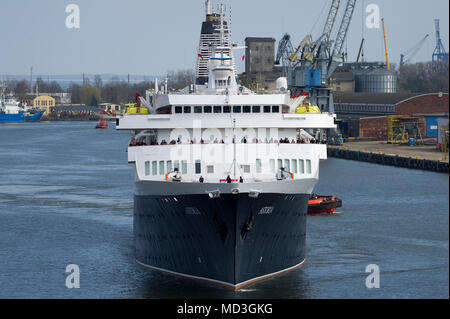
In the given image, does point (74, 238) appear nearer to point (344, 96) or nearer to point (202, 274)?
point (202, 274)

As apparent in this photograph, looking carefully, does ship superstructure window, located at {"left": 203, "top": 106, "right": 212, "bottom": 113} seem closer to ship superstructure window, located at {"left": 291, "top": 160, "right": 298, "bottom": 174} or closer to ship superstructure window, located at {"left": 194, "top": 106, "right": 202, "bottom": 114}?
ship superstructure window, located at {"left": 194, "top": 106, "right": 202, "bottom": 114}

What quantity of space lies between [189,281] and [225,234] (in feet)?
11.5

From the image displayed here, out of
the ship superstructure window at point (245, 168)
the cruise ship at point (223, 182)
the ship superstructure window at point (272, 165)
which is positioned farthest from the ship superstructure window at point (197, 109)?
the ship superstructure window at point (272, 165)

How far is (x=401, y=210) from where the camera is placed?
183 ft

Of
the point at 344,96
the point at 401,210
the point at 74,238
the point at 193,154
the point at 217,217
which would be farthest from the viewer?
the point at 344,96

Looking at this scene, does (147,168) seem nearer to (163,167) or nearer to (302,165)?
(163,167)

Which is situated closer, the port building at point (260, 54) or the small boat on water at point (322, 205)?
the small boat on water at point (322, 205)

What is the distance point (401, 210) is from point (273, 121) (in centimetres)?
2089

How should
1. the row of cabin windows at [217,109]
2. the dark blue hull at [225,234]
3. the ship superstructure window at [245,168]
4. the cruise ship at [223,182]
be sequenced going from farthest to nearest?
1. the row of cabin windows at [217,109]
2. the ship superstructure window at [245,168]
3. the cruise ship at [223,182]
4. the dark blue hull at [225,234]

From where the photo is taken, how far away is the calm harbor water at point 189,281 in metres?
35.9

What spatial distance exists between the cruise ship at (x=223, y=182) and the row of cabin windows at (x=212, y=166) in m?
0.04

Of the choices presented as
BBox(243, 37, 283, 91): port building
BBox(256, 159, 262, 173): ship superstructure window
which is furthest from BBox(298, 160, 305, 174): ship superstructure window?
BBox(243, 37, 283, 91): port building

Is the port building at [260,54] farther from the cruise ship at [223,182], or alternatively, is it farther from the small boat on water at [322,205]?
the cruise ship at [223,182]
